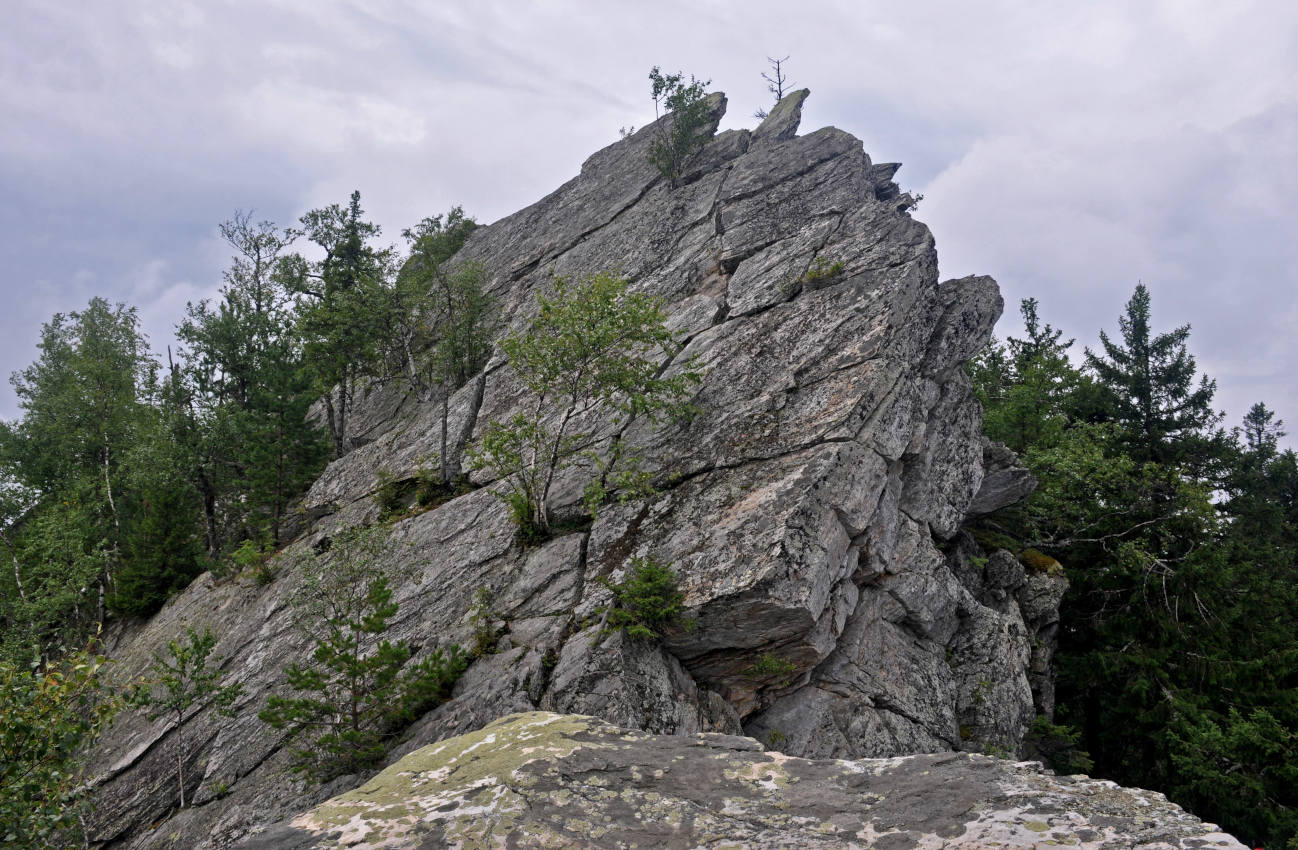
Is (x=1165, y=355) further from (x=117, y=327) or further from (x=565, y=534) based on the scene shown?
(x=117, y=327)

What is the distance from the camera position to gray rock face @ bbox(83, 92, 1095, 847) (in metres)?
15.3

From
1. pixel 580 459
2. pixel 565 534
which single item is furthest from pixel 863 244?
pixel 565 534

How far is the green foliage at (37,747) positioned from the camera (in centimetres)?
976

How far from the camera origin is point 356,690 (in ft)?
48.1

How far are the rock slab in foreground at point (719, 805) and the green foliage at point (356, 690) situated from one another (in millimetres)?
8502

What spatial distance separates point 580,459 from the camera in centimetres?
2078

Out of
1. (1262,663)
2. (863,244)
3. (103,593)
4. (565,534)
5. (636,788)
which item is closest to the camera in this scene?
(636,788)

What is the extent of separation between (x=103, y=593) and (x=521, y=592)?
2486 cm

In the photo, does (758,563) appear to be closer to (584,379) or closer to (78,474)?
(584,379)

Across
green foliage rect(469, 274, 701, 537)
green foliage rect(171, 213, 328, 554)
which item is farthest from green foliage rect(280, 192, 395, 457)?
green foliage rect(469, 274, 701, 537)

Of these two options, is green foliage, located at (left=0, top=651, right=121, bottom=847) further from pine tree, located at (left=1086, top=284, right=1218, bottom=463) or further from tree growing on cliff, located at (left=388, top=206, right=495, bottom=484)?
pine tree, located at (left=1086, top=284, right=1218, bottom=463)

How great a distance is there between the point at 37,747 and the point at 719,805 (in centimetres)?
1030

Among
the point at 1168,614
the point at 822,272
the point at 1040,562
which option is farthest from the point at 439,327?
the point at 1168,614

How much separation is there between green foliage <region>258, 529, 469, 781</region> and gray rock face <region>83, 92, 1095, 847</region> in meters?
0.59
